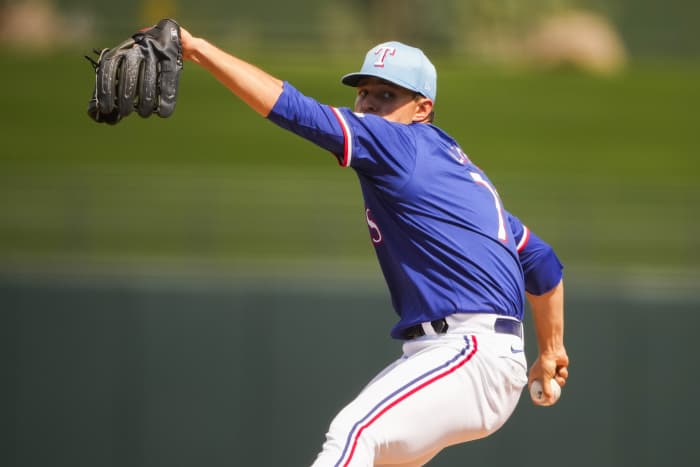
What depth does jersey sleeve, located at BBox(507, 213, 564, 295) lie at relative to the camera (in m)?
4.70

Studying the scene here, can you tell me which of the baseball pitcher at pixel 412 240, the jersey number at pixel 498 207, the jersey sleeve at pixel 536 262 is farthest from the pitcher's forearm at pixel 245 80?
the jersey sleeve at pixel 536 262

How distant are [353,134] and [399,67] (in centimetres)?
51

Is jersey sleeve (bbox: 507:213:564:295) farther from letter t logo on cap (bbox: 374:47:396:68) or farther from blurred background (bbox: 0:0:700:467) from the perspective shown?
blurred background (bbox: 0:0:700:467)

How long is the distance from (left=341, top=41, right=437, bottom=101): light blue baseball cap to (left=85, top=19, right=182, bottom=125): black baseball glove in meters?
0.74

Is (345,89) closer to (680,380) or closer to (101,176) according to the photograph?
(101,176)

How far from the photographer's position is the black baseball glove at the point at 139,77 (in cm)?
381

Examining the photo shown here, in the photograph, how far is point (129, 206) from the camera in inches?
611

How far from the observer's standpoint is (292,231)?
1503cm

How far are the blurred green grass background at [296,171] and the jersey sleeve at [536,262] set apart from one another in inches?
224

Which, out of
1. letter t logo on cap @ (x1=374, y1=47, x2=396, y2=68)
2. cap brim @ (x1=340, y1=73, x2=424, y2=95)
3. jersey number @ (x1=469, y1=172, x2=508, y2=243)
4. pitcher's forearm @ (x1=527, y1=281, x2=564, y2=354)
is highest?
letter t logo on cap @ (x1=374, y1=47, x2=396, y2=68)

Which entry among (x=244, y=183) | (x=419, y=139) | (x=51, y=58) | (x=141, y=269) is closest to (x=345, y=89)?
(x=51, y=58)

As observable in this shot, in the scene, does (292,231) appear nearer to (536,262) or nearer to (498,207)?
(536,262)

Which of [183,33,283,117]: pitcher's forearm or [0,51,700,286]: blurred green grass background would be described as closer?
[183,33,283,117]: pitcher's forearm

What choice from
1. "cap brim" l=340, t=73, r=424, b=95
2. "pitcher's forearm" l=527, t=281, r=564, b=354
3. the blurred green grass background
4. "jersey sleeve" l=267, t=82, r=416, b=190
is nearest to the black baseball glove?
"jersey sleeve" l=267, t=82, r=416, b=190
